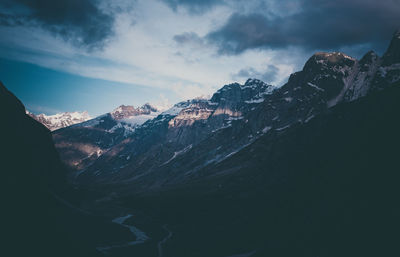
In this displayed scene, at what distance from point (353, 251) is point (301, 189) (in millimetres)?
56579

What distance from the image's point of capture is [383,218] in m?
90.4

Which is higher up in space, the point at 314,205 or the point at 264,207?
the point at 314,205

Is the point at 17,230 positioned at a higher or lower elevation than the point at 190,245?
higher

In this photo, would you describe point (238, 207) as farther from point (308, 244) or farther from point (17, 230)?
point (17, 230)

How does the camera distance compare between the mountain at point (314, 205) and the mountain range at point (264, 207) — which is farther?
the mountain at point (314, 205)

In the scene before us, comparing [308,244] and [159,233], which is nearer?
[308,244]

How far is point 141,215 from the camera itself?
182 m

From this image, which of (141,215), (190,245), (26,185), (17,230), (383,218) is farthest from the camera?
(141,215)

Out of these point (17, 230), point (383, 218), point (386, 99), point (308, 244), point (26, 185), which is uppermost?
point (386, 99)

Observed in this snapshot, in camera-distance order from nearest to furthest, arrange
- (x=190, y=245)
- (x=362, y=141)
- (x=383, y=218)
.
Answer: (x=383, y=218) < (x=190, y=245) < (x=362, y=141)

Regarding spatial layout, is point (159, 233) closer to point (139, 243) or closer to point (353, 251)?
point (139, 243)

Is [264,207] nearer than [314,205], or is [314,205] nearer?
[314,205]

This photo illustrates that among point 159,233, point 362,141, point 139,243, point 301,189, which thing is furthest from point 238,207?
point 362,141

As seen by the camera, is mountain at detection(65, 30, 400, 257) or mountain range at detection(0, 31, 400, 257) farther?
mountain at detection(65, 30, 400, 257)
